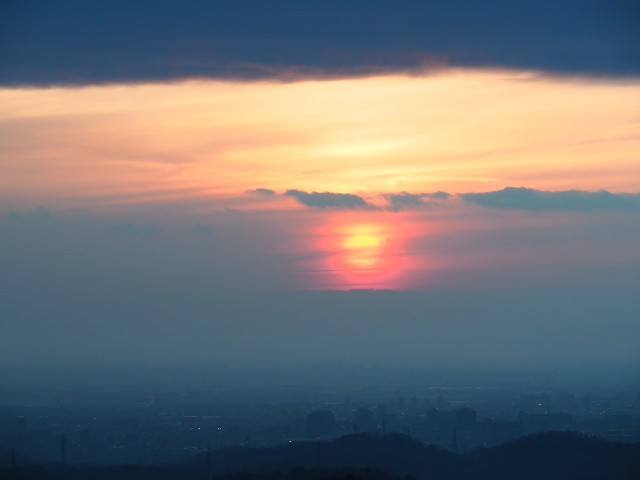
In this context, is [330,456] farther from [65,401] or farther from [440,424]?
[65,401]

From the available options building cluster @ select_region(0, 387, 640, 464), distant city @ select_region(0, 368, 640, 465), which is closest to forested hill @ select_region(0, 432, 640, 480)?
distant city @ select_region(0, 368, 640, 465)

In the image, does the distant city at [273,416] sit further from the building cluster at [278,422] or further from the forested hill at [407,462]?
the forested hill at [407,462]

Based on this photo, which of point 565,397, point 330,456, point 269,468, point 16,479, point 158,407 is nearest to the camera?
point 16,479

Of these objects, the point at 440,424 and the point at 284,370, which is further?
the point at 284,370

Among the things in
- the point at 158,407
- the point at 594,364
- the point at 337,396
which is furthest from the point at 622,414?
the point at 594,364

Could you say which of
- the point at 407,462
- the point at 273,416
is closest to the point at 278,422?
the point at 273,416
